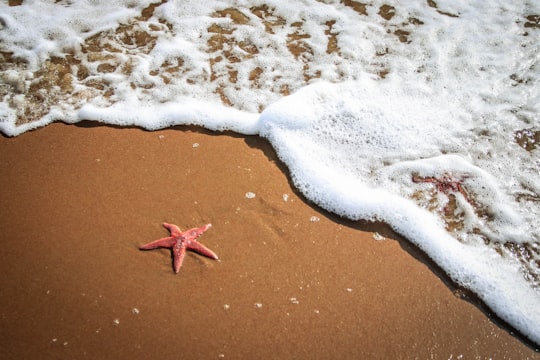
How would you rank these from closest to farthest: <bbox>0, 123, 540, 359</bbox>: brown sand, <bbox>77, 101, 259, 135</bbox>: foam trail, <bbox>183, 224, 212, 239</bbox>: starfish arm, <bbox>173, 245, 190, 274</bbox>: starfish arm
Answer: <bbox>0, 123, 540, 359</bbox>: brown sand, <bbox>173, 245, 190, 274</bbox>: starfish arm, <bbox>183, 224, 212, 239</bbox>: starfish arm, <bbox>77, 101, 259, 135</bbox>: foam trail

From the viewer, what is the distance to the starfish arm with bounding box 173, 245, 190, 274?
2594mm

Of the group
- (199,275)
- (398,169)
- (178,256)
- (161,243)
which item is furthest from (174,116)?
(398,169)

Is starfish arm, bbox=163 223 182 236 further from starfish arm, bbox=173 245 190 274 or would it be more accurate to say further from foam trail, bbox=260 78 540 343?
foam trail, bbox=260 78 540 343

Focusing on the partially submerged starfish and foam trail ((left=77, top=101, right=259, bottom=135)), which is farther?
foam trail ((left=77, top=101, right=259, bottom=135))

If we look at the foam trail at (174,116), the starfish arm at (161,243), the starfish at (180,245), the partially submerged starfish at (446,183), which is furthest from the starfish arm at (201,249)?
the partially submerged starfish at (446,183)

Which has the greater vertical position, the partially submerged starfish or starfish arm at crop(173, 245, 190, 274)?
the partially submerged starfish

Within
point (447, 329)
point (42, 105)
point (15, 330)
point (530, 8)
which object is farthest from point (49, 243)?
point (530, 8)

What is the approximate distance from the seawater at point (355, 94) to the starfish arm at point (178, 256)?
1.02 meters

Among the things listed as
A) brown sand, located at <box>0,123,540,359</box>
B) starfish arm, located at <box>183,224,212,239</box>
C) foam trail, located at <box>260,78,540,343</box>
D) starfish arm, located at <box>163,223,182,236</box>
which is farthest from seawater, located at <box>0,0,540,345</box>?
starfish arm, located at <box>163,223,182,236</box>

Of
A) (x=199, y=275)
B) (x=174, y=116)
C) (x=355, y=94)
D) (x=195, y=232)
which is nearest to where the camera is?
(x=199, y=275)

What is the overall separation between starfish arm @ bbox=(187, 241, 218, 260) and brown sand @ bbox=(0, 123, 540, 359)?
0.05 m

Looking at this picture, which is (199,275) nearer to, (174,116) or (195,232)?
(195,232)

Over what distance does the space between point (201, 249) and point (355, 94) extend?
2164 mm

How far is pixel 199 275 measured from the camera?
2.60 meters
